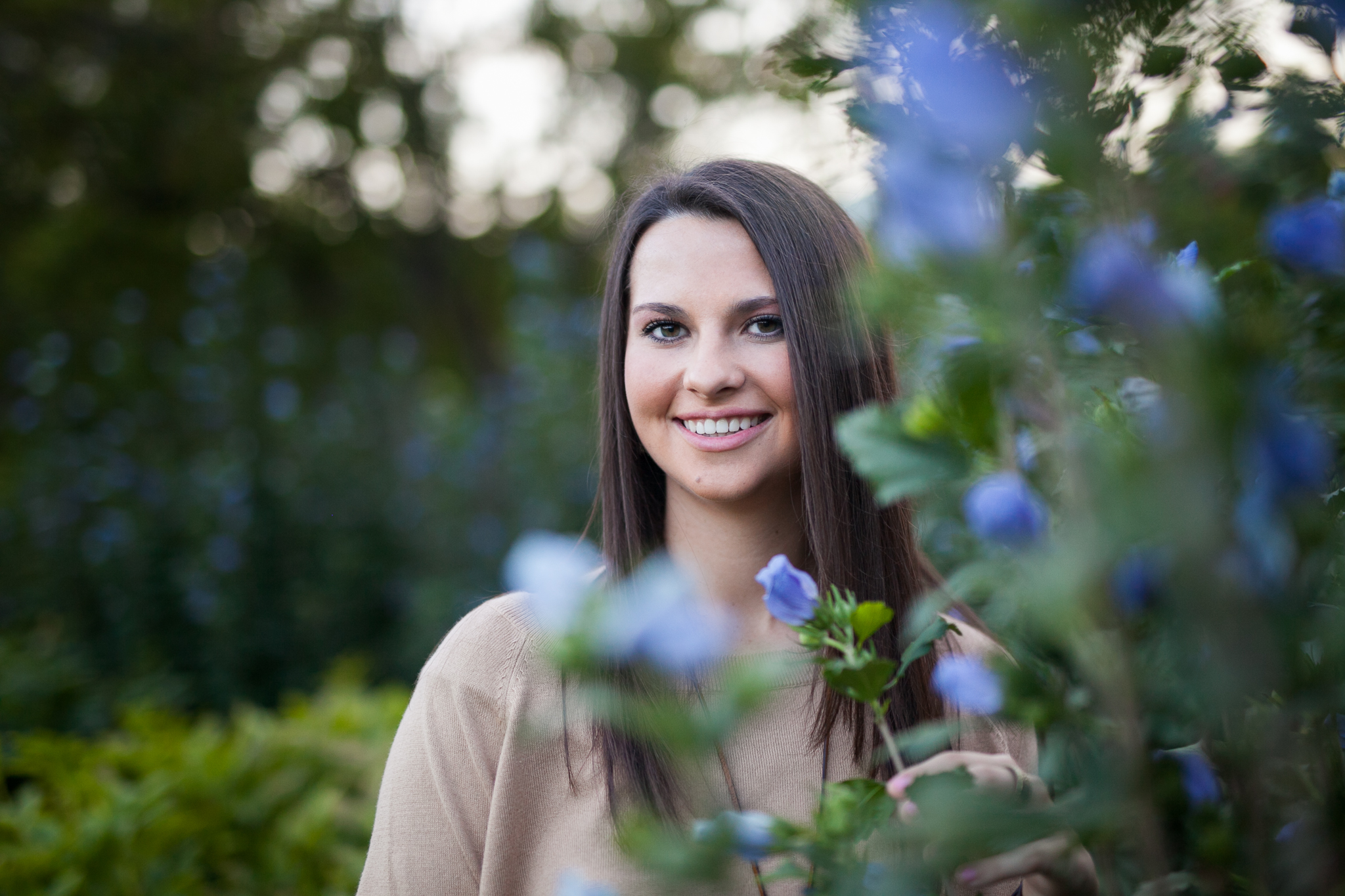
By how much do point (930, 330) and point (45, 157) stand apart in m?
9.55

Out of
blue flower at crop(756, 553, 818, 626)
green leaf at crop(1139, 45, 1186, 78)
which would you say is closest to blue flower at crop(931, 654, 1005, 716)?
blue flower at crop(756, 553, 818, 626)

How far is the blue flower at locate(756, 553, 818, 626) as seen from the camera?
2.29 feet

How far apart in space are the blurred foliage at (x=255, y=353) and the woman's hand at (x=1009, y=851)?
3.15 ft

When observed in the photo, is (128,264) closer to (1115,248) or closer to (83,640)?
(83,640)

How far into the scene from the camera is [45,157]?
323 inches

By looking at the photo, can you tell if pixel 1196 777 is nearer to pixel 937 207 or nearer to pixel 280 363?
pixel 937 207

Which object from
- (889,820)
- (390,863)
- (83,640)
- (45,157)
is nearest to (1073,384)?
(889,820)

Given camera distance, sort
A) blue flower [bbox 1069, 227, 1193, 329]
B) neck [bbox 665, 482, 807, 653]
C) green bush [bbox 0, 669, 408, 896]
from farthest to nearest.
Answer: green bush [bbox 0, 669, 408, 896] < neck [bbox 665, 482, 807, 653] < blue flower [bbox 1069, 227, 1193, 329]

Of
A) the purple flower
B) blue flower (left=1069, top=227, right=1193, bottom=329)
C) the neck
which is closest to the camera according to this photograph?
blue flower (left=1069, top=227, right=1193, bottom=329)

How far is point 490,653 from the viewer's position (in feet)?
4.77

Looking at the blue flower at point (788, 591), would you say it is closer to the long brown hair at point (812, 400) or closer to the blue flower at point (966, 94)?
the blue flower at point (966, 94)

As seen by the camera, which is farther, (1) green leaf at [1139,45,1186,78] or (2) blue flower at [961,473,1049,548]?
(1) green leaf at [1139,45,1186,78]

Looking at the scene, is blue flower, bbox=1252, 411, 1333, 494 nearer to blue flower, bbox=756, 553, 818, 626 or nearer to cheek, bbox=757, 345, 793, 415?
blue flower, bbox=756, 553, 818, 626

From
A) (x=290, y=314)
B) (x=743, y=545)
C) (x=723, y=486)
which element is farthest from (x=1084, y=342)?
(x=290, y=314)
